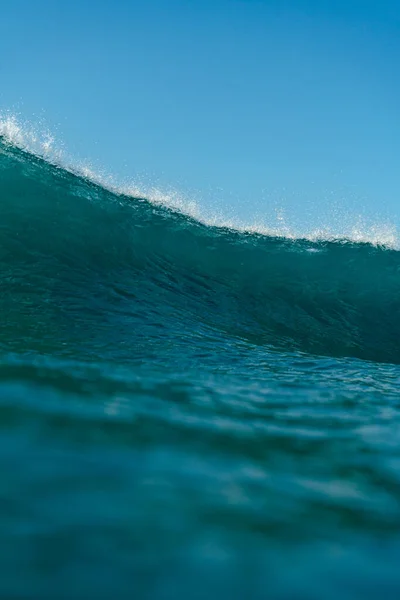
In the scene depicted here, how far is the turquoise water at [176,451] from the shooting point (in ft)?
5.07

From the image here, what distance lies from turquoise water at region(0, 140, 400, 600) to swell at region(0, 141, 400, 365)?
0.16 ft

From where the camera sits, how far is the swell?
193 inches

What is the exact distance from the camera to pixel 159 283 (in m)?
8.21

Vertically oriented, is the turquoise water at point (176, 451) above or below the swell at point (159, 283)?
below


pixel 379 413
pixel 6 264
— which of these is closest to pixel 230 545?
pixel 379 413

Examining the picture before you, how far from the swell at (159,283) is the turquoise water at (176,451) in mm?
50

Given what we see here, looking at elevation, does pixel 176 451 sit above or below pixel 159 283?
below

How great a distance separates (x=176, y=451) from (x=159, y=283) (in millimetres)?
5900

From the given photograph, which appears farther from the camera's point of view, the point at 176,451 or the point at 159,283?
the point at 159,283

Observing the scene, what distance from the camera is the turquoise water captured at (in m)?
1.54

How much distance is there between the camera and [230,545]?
170 centimetres

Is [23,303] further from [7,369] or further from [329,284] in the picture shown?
[329,284]

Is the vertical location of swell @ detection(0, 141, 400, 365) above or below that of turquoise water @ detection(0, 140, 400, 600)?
above

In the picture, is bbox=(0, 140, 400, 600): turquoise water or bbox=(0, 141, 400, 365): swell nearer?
bbox=(0, 140, 400, 600): turquoise water
